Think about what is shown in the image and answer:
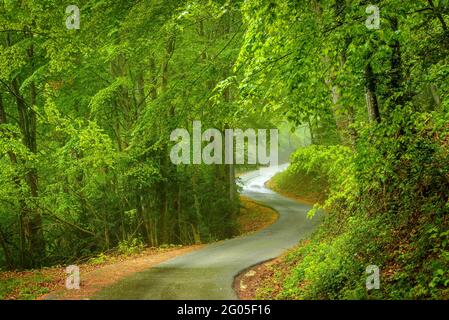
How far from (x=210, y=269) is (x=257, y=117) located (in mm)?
13003

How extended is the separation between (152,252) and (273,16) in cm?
1333

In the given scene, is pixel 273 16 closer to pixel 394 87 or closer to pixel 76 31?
pixel 394 87

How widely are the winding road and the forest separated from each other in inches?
65.7

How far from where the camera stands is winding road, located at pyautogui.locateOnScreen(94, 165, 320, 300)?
33.0ft

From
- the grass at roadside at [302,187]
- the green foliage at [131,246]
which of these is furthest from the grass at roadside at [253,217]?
the green foliage at [131,246]

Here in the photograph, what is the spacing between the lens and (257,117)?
967 inches

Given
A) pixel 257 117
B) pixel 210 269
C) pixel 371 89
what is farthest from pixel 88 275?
pixel 257 117

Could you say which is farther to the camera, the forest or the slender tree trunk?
the slender tree trunk

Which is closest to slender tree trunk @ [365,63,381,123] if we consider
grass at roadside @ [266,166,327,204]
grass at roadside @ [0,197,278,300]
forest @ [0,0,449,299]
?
forest @ [0,0,449,299]

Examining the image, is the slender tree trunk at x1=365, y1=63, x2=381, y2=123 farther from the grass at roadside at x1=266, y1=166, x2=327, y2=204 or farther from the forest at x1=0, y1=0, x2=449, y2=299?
the grass at roadside at x1=266, y1=166, x2=327, y2=204

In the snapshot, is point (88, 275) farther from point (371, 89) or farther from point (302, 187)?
point (302, 187)

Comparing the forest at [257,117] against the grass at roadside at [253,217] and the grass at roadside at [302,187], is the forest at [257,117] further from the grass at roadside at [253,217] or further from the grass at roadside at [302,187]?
the grass at roadside at [302,187]

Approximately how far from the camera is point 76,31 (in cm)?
1266
